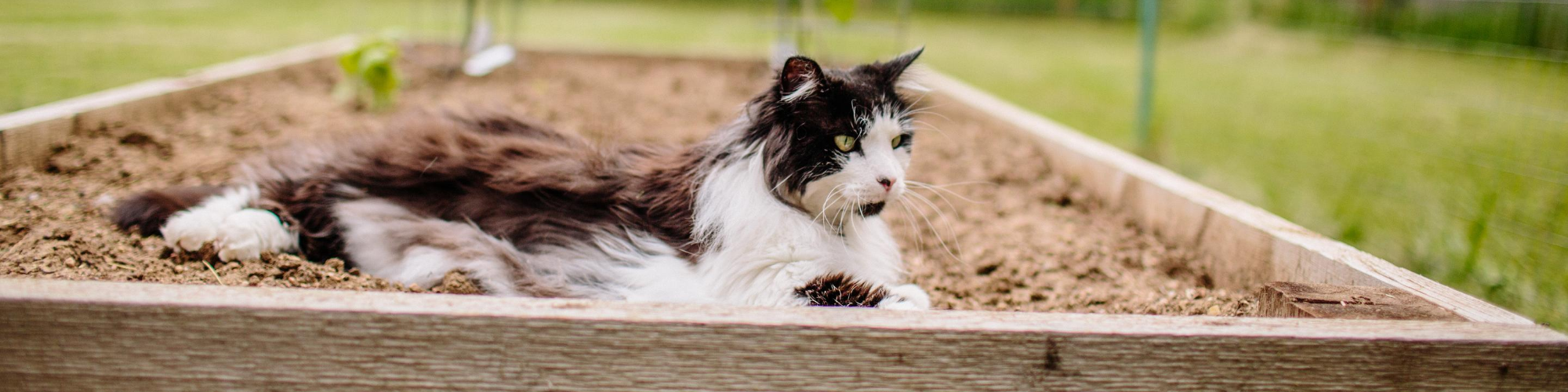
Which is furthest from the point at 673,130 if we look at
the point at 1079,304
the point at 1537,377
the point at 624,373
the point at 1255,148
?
the point at 1255,148

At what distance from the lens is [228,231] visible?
1769 mm

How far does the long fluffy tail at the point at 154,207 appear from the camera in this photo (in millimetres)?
1893

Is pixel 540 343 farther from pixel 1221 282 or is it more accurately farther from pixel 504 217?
pixel 1221 282

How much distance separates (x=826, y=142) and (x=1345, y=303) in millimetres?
953

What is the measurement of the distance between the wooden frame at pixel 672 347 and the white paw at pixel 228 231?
1.81 feet

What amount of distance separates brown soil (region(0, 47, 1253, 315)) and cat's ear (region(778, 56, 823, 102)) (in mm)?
248

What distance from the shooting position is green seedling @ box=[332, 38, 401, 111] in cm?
359

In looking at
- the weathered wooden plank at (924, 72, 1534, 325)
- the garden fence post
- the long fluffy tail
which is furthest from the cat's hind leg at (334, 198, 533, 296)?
the garden fence post

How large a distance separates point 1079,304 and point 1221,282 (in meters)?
0.52

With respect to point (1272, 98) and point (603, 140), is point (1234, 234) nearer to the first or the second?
point (603, 140)

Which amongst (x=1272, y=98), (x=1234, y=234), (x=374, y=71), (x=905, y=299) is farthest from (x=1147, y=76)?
(x=1272, y=98)

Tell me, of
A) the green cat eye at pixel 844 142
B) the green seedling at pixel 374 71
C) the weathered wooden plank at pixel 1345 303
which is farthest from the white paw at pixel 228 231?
the weathered wooden plank at pixel 1345 303

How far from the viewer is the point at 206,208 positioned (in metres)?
1.86

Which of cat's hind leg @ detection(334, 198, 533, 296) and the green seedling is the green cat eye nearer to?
cat's hind leg @ detection(334, 198, 533, 296)
